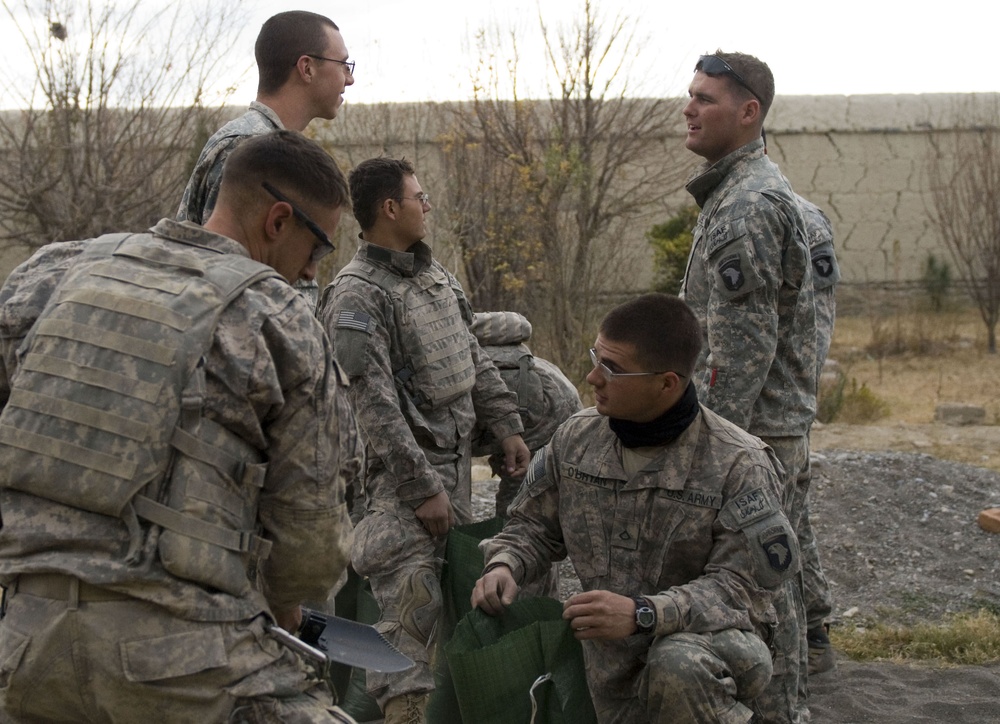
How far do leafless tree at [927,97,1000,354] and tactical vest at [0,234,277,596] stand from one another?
14.9m

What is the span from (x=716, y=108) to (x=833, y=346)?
40.9ft

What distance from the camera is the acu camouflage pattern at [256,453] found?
226 centimetres

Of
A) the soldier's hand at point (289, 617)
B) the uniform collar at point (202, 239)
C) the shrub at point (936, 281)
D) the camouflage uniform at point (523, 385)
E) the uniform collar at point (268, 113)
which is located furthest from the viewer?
the shrub at point (936, 281)

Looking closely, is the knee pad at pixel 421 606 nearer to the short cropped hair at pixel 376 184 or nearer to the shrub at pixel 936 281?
the short cropped hair at pixel 376 184

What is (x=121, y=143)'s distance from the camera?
41.5 feet

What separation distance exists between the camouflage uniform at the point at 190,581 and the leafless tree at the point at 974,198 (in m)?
14.7

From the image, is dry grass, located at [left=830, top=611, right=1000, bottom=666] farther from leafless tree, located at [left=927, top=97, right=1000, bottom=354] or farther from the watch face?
leafless tree, located at [left=927, top=97, right=1000, bottom=354]

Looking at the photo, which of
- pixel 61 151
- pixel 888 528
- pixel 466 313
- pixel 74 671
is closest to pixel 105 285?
pixel 74 671

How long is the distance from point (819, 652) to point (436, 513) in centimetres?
192

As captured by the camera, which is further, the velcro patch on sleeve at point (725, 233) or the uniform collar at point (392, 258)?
the uniform collar at point (392, 258)

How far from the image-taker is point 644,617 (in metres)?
3.13

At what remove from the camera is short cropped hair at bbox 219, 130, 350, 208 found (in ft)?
8.32

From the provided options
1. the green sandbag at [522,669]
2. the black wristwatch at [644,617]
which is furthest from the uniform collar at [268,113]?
the black wristwatch at [644,617]

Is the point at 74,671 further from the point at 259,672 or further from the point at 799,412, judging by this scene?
the point at 799,412
